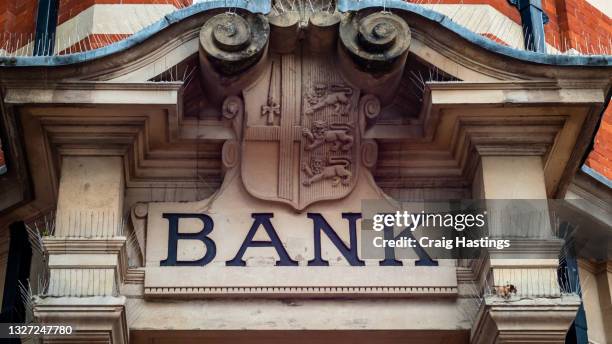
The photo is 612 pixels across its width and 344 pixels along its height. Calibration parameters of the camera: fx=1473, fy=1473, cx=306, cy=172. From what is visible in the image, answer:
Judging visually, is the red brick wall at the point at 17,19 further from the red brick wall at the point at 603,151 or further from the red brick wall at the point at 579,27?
the red brick wall at the point at 603,151

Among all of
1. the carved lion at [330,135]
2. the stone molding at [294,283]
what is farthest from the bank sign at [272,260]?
the carved lion at [330,135]

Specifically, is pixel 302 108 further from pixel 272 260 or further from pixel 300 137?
pixel 272 260

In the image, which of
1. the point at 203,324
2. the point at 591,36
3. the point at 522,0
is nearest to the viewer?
the point at 203,324

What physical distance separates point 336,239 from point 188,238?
1.10m

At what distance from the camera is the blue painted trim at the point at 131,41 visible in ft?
34.8

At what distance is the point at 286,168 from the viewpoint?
11117mm

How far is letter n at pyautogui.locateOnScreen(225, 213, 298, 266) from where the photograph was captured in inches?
427

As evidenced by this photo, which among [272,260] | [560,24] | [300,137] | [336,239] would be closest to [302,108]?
[300,137]

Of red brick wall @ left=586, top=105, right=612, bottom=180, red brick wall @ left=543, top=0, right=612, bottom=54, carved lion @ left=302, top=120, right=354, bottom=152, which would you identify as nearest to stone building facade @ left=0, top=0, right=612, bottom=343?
carved lion @ left=302, top=120, right=354, bottom=152

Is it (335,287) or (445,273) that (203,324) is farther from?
(445,273)

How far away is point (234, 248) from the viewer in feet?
35.8

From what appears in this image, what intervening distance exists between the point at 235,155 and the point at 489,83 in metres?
2.00

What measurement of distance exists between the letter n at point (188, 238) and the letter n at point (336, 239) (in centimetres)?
75

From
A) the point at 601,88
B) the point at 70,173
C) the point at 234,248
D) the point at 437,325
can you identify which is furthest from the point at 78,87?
the point at 601,88
